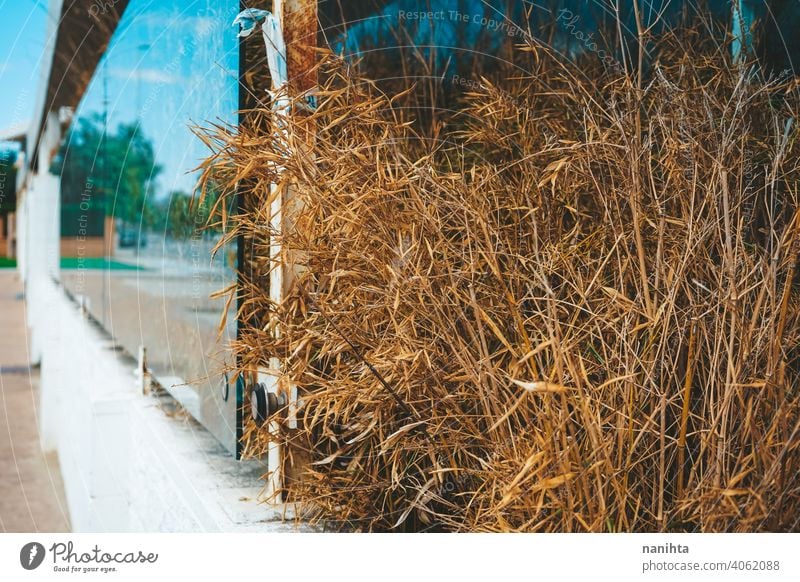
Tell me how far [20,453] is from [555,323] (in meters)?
3.20

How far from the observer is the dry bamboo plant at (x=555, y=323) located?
1.00 m

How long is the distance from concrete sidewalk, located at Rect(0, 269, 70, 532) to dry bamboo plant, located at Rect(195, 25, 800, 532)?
2.95 feet

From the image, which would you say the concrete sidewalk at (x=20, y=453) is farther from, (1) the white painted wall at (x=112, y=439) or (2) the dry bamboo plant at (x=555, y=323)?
(2) the dry bamboo plant at (x=555, y=323)

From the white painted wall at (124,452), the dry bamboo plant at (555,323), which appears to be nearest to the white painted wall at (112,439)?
the white painted wall at (124,452)

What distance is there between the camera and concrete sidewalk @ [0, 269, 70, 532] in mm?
2158

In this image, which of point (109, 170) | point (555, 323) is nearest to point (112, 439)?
point (109, 170)

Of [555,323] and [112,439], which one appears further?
[112,439]

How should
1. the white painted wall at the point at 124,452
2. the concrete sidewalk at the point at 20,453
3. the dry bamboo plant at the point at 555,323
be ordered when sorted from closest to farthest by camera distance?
1. the dry bamboo plant at the point at 555,323
2. the white painted wall at the point at 124,452
3. the concrete sidewalk at the point at 20,453

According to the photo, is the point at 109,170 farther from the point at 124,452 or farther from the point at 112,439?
the point at 124,452

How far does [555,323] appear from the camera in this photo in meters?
1.03

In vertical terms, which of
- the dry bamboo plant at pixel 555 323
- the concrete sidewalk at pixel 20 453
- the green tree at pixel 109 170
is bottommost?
the concrete sidewalk at pixel 20 453

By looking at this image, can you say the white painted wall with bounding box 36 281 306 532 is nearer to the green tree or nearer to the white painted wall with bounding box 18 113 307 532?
the white painted wall with bounding box 18 113 307 532

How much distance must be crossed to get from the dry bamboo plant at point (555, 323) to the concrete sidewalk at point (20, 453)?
0.90m
